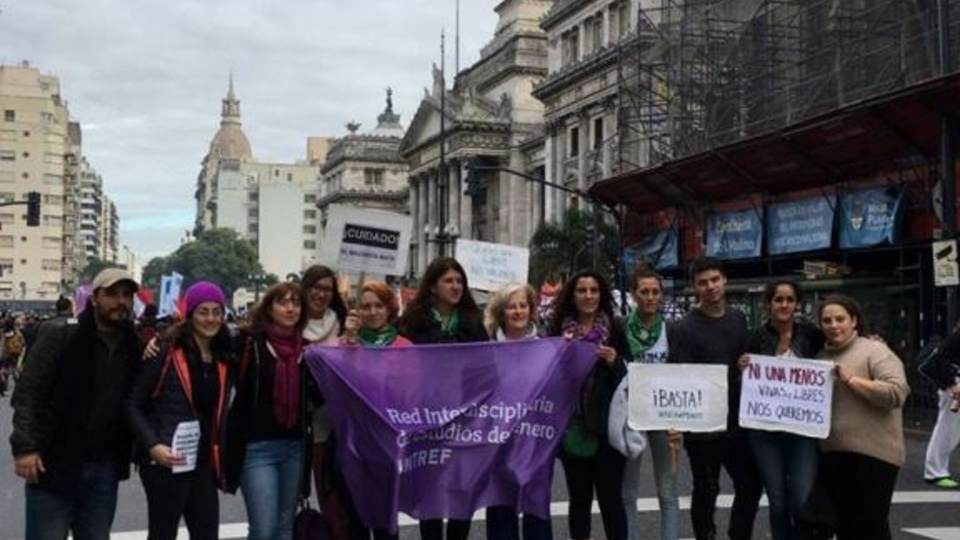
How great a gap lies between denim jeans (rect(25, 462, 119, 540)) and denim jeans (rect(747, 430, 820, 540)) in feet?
12.6

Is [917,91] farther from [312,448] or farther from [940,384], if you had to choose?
[312,448]

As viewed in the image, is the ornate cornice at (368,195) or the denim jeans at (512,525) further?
the ornate cornice at (368,195)

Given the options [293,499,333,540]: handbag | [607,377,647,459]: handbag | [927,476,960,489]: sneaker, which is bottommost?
[927,476,960,489]: sneaker

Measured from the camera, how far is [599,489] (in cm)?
690

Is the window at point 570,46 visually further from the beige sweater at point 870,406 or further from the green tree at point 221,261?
the green tree at point 221,261

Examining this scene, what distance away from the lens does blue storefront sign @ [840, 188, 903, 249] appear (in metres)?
19.8

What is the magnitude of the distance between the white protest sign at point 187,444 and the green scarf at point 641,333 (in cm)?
282

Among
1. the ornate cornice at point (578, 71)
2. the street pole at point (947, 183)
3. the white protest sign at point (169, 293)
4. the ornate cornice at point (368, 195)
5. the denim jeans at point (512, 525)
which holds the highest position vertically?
the ornate cornice at point (368, 195)

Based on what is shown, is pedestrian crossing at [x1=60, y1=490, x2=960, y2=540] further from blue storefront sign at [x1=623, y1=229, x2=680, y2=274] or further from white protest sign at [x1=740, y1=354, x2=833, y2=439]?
blue storefront sign at [x1=623, y1=229, x2=680, y2=274]

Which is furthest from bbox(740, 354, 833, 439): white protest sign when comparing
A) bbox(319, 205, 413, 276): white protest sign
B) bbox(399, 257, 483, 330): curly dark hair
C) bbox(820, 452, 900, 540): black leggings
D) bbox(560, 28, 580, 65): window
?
bbox(560, 28, 580, 65): window

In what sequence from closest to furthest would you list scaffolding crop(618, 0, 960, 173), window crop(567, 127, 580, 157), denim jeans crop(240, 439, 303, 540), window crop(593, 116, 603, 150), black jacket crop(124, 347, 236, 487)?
1. black jacket crop(124, 347, 236, 487)
2. denim jeans crop(240, 439, 303, 540)
3. scaffolding crop(618, 0, 960, 173)
4. window crop(593, 116, 603, 150)
5. window crop(567, 127, 580, 157)

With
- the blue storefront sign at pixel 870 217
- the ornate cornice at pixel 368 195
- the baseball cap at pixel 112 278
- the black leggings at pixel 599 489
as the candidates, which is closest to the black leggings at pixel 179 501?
the baseball cap at pixel 112 278

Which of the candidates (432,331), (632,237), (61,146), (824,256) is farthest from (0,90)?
(432,331)

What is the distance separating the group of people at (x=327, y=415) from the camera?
17.9ft
